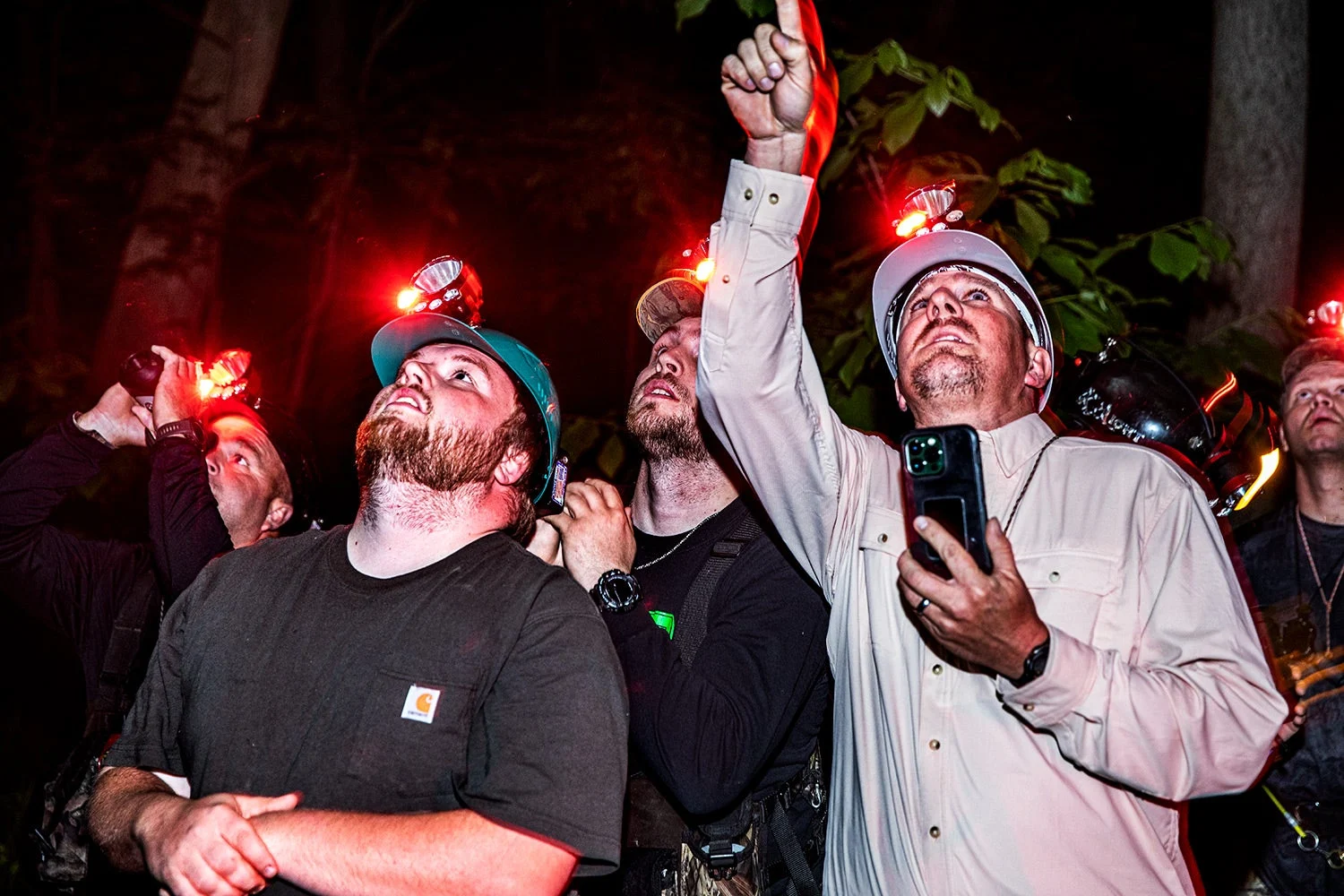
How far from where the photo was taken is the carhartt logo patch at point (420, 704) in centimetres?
280

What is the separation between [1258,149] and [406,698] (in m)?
6.88

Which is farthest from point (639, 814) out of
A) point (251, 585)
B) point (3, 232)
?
point (3, 232)

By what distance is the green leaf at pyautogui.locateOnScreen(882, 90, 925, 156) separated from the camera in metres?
4.60

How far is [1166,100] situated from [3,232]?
1211cm

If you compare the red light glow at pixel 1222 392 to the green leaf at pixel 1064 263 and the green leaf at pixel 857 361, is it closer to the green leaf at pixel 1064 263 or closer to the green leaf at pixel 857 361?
the green leaf at pixel 1064 263

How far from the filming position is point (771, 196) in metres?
3.01

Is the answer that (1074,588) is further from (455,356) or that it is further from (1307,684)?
(1307,684)

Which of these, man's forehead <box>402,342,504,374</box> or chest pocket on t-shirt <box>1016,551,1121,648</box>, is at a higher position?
man's forehead <box>402,342,504,374</box>

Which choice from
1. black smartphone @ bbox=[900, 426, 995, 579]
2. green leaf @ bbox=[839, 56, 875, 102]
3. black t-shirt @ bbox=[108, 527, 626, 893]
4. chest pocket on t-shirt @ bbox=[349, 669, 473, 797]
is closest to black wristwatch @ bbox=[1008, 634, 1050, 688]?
black smartphone @ bbox=[900, 426, 995, 579]

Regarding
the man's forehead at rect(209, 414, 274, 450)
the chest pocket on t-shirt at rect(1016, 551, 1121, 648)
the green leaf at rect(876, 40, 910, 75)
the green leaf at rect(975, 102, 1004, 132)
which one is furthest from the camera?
the man's forehead at rect(209, 414, 274, 450)

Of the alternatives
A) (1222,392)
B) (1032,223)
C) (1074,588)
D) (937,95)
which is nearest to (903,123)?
(937,95)

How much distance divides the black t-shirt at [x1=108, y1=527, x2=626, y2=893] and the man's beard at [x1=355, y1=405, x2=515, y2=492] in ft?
0.89

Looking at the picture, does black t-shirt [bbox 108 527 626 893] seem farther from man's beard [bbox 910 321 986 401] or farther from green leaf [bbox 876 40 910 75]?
green leaf [bbox 876 40 910 75]

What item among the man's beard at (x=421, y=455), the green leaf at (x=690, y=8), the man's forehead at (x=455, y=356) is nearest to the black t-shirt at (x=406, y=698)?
the man's beard at (x=421, y=455)
